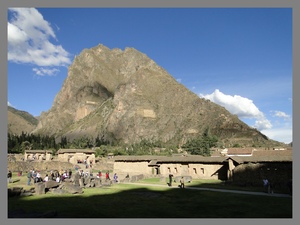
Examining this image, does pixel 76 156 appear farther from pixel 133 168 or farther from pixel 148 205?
pixel 148 205

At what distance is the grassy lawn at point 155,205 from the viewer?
1719cm

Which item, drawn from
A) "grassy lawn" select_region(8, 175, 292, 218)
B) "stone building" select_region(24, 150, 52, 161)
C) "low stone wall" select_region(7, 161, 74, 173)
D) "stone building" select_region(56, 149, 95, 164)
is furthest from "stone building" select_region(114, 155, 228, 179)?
"stone building" select_region(24, 150, 52, 161)

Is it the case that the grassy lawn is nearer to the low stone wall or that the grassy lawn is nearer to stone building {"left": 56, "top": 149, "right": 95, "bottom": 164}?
the low stone wall

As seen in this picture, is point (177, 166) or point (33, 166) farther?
point (33, 166)

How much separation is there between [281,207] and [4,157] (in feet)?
56.5

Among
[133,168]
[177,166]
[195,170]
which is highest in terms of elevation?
[177,166]

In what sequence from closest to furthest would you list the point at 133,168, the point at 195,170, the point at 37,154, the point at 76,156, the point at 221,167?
the point at 221,167 → the point at 195,170 → the point at 133,168 → the point at 76,156 → the point at 37,154

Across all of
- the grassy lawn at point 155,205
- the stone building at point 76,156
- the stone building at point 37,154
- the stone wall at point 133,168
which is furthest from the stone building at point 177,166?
the stone building at point 37,154

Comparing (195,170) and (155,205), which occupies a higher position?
(155,205)

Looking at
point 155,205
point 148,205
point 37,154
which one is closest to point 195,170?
point 155,205

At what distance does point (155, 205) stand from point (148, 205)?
18.1 inches

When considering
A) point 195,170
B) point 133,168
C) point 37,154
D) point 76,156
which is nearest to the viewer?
point 195,170

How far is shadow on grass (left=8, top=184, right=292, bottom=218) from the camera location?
1695cm

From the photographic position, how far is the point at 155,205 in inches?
796
